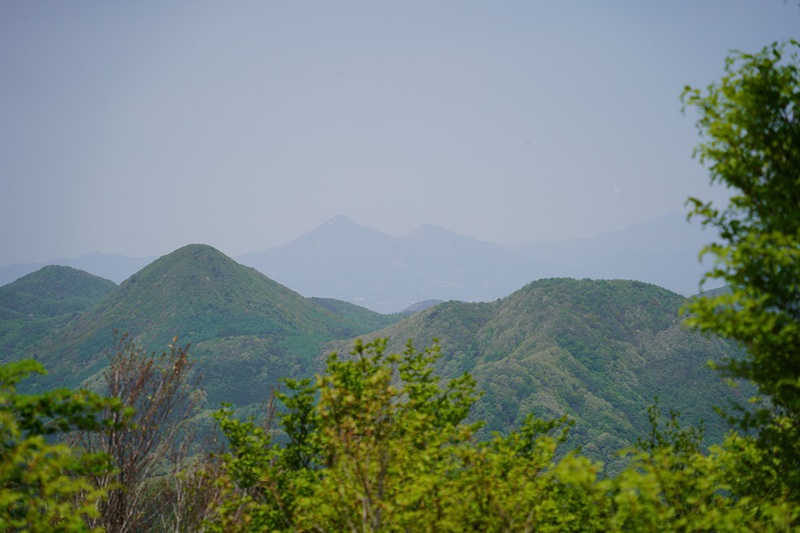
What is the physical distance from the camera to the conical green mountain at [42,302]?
128 meters

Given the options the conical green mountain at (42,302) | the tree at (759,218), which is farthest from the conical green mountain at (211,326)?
the tree at (759,218)

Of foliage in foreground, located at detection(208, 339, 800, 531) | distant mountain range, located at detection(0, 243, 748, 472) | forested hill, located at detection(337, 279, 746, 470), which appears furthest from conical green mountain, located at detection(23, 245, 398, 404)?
foliage in foreground, located at detection(208, 339, 800, 531)

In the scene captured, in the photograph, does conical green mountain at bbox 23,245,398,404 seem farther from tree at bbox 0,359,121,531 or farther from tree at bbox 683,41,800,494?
tree at bbox 683,41,800,494

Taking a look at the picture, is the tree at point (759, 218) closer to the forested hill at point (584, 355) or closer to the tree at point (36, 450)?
the tree at point (36, 450)

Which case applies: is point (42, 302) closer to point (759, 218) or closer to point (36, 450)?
point (36, 450)

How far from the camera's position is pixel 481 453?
24.4ft

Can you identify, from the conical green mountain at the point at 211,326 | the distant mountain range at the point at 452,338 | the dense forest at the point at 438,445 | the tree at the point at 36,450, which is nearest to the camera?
the tree at the point at 36,450

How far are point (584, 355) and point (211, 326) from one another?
96036 mm

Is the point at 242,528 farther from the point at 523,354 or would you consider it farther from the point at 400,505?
the point at 523,354

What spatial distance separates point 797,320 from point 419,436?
6757mm

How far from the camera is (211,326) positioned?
127938 millimetres

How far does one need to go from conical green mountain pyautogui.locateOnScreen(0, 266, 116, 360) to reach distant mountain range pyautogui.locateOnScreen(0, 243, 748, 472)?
59cm

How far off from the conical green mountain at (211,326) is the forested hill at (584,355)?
33467mm

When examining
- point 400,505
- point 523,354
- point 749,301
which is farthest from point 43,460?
point 523,354
